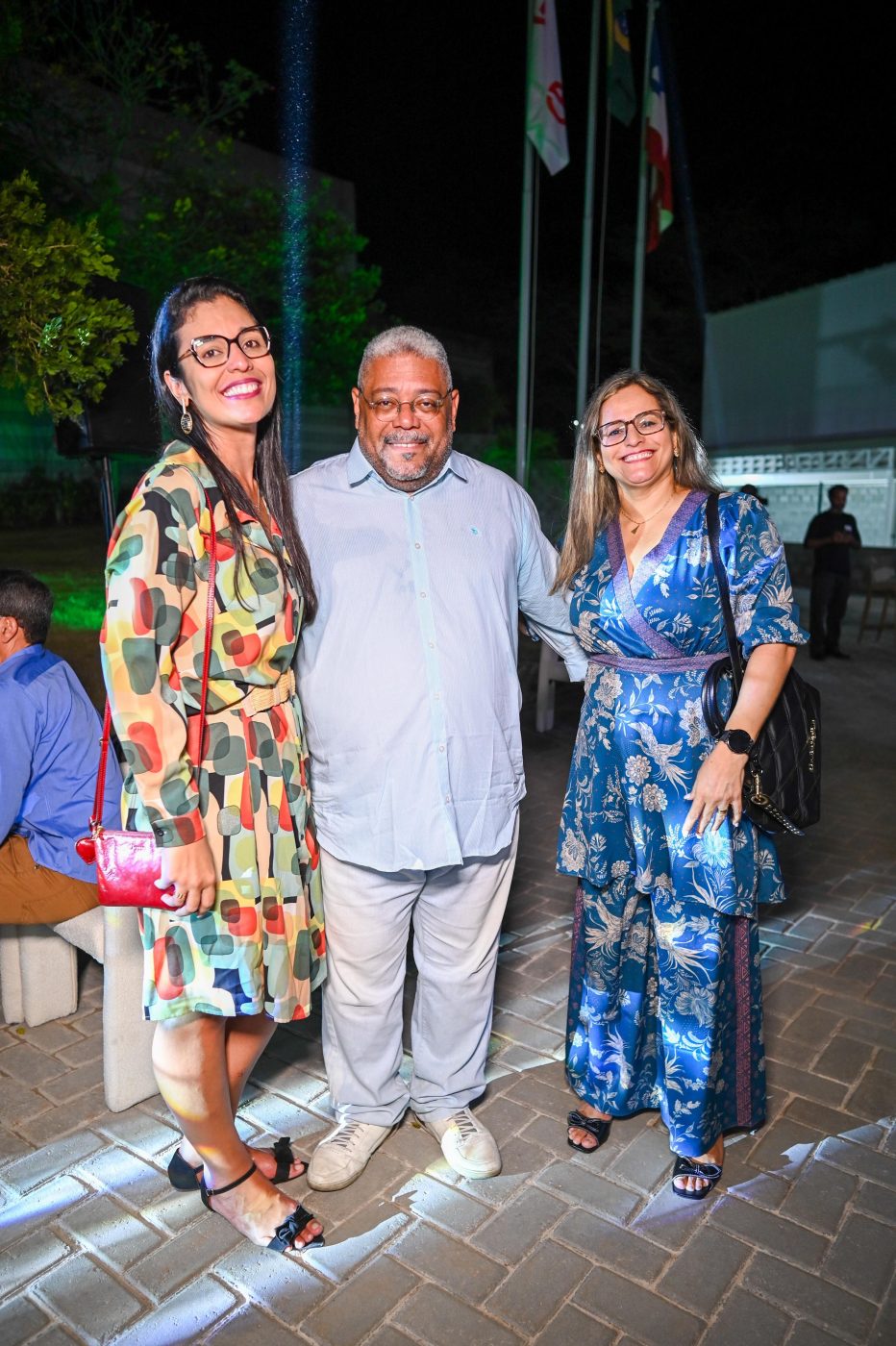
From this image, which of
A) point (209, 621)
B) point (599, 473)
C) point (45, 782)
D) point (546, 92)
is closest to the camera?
point (209, 621)

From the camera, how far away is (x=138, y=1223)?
2492 mm

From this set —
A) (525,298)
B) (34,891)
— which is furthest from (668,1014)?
(525,298)

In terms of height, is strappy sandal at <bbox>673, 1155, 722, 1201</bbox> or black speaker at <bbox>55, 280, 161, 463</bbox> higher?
black speaker at <bbox>55, 280, 161, 463</bbox>

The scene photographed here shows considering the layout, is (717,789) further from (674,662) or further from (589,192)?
(589,192)

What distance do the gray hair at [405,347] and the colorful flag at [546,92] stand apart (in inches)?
371

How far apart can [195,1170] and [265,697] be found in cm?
137

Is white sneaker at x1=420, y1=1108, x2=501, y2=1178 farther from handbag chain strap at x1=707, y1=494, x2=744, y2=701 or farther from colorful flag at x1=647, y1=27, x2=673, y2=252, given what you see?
colorful flag at x1=647, y1=27, x2=673, y2=252

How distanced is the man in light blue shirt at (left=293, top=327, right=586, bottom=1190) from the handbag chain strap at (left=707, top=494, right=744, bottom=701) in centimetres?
53

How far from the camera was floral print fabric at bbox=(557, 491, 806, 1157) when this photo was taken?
245 cm

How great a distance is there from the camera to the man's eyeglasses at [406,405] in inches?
96.3

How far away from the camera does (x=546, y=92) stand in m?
10.6

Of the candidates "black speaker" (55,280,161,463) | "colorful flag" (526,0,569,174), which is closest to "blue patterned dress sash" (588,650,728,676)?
"black speaker" (55,280,161,463)

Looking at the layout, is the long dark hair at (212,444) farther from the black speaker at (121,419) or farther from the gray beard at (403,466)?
the black speaker at (121,419)

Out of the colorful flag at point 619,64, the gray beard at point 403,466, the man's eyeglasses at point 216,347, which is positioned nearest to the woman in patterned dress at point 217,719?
the man's eyeglasses at point 216,347
